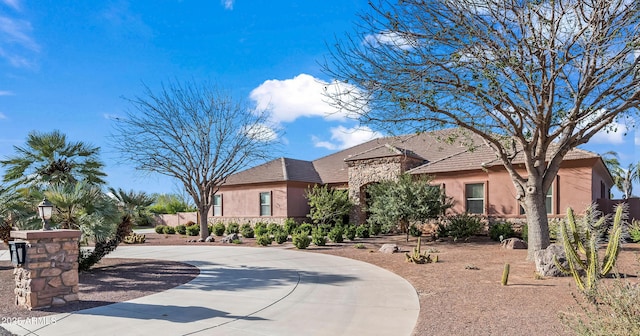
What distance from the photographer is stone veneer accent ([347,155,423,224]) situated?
909 inches

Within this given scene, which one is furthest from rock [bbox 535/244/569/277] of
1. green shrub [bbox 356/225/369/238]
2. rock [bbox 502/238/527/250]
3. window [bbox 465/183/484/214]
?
green shrub [bbox 356/225/369/238]

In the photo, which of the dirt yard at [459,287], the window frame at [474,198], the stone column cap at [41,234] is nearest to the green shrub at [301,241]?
the dirt yard at [459,287]

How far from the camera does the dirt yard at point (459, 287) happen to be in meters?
6.25

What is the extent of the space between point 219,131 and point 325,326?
735 inches

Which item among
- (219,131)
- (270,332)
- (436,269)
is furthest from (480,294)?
(219,131)

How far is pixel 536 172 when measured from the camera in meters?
12.2

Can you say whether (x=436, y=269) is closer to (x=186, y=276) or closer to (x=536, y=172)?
(x=536, y=172)

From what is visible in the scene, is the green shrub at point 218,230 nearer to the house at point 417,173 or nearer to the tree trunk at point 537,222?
the house at point 417,173

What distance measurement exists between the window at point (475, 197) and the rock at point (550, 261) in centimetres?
1045

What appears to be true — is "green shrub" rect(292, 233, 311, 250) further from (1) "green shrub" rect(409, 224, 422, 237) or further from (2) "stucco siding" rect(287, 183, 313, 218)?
(2) "stucco siding" rect(287, 183, 313, 218)

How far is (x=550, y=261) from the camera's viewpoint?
989 centimetres

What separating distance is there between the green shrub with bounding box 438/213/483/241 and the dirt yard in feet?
10.3

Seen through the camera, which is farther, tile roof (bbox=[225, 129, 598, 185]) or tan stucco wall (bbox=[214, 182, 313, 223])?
tan stucco wall (bbox=[214, 182, 313, 223])

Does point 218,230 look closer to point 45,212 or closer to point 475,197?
point 475,197
